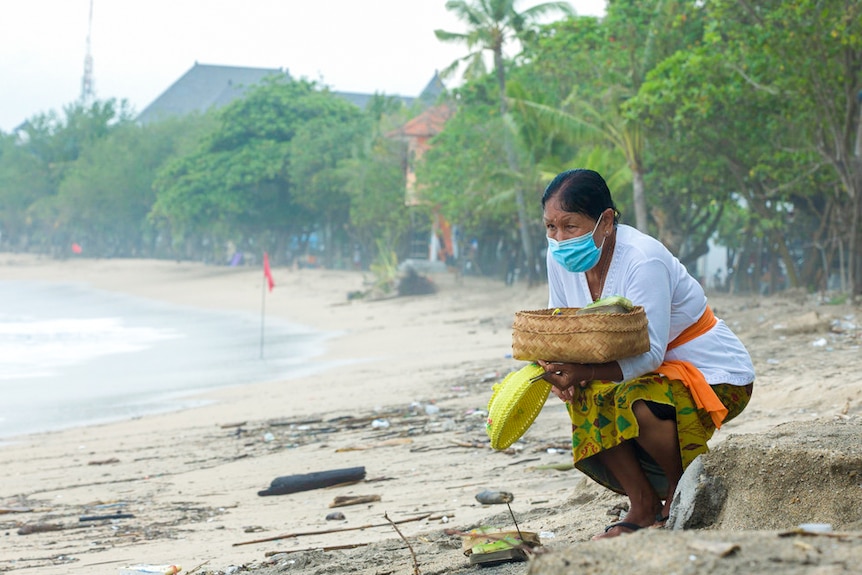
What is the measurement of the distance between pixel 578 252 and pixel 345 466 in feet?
12.7

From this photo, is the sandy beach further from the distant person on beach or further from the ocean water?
the ocean water

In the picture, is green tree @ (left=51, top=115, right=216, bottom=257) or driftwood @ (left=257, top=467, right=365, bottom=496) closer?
driftwood @ (left=257, top=467, right=365, bottom=496)

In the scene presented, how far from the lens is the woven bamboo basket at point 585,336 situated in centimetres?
336

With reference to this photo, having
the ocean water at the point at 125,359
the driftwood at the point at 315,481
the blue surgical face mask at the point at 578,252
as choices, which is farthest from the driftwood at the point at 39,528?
the ocean water at the point at 125,359

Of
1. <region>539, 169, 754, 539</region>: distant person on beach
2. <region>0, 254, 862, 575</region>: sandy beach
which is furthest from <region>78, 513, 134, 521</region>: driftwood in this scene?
<region>539, 169, 754, 539</region>: distant person on beach

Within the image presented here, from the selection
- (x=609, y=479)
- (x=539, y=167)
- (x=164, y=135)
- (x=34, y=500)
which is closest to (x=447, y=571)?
(x=609, y=479)

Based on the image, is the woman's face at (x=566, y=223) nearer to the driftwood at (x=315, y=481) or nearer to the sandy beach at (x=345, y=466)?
the sandy beach at (x=345, y=466)

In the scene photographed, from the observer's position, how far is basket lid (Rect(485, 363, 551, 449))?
363 cm

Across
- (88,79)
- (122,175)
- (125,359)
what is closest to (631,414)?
(125,359)

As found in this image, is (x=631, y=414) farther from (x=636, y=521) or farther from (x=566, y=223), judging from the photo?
A: (x=566, y=223)

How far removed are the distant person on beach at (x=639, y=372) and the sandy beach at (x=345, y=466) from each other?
0.78 ft

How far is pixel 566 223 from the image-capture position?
3744 mm

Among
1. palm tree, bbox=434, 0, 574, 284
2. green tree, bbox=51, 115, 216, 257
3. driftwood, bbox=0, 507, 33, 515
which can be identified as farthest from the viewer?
green tree, bbox=51, 115, 216, 257

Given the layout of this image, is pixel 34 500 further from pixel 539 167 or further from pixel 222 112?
pixel 222 112
